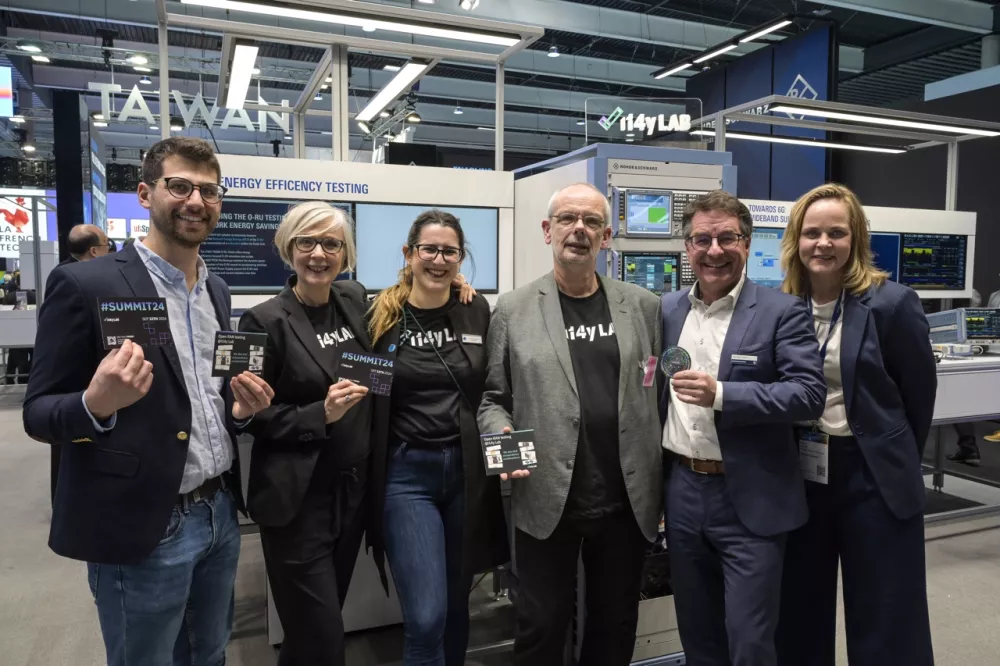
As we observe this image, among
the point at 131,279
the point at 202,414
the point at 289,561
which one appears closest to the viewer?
the point at 131,279

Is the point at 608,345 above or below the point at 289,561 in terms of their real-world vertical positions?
above

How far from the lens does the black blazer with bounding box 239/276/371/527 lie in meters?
1.95

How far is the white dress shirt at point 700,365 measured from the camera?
204 cm

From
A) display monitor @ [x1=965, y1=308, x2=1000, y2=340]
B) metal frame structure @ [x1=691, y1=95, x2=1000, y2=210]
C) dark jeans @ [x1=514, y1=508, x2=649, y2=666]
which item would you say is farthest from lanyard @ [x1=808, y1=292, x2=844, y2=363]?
display monitor @ [x1=965, y1=308, x2=1000, y2=340]

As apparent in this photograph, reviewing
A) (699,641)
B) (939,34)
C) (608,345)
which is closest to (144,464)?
(608,345)

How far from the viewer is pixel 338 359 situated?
81.1 inches

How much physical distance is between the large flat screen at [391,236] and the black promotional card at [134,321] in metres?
2.44

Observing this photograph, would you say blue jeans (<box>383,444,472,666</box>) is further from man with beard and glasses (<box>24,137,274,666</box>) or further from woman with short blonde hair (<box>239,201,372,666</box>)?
man with beard and glasses (<box>24,137,274,666</box>)

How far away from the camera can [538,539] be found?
6.91 ft

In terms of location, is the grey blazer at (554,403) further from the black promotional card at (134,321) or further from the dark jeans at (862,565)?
A: the black promotional card at (134,321)

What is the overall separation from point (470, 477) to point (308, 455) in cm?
49

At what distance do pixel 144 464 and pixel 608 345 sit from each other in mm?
1319

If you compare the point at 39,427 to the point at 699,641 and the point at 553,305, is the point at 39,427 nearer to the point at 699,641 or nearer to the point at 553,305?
the point at 553,305

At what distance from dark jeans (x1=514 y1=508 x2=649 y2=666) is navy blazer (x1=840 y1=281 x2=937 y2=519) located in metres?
0.76
